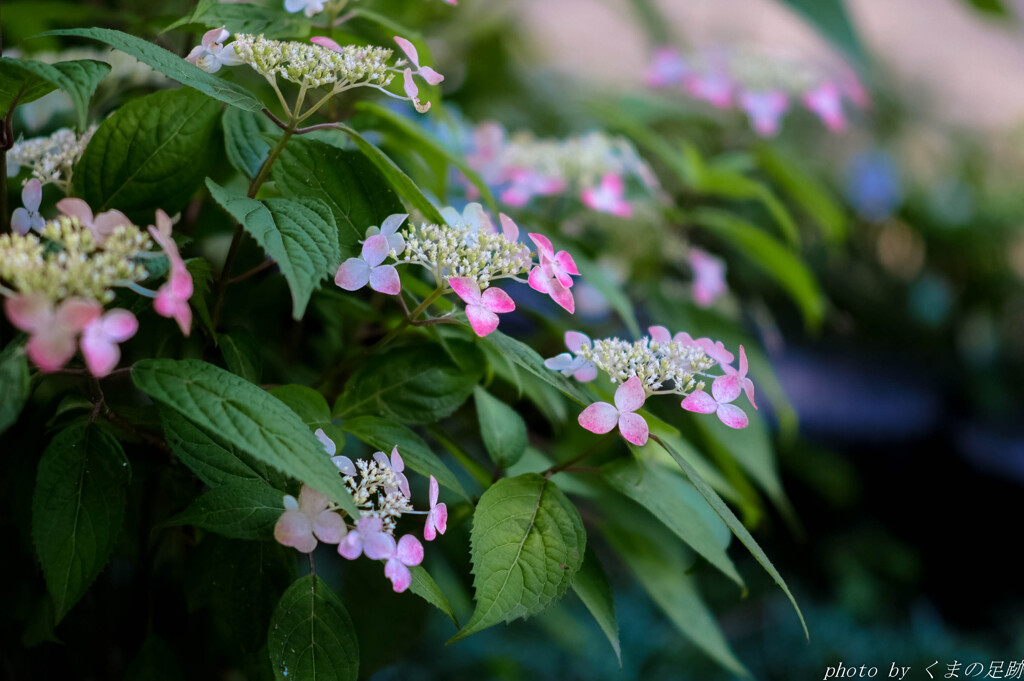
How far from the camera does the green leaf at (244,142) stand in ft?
1.33

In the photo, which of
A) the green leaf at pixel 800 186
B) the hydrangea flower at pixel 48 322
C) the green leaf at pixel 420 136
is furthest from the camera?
the green leaf at pixel 800 186

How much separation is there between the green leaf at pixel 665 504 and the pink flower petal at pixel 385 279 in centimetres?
17

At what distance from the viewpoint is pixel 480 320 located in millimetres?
362

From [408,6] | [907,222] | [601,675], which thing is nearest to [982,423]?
[907,222]

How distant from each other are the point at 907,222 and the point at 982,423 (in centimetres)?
48

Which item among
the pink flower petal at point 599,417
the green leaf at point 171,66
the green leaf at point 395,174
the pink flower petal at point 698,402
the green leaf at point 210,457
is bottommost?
the green leaf at point 210,457

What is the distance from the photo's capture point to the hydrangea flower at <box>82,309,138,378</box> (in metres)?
0.26

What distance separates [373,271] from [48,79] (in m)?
0.15

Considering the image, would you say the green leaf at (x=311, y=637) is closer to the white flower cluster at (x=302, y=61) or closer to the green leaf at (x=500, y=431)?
the green leaf at (x=500, y=431)

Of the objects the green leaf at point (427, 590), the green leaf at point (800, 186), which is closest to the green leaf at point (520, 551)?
the green leaf at point (427, 590)

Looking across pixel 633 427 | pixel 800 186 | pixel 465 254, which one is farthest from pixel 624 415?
pixel 800 186

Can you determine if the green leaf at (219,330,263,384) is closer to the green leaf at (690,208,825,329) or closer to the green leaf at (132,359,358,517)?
the green leaf at (132,359,358,517)

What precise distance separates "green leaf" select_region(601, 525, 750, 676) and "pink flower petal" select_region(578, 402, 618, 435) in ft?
0.76

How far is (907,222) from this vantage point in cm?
172
